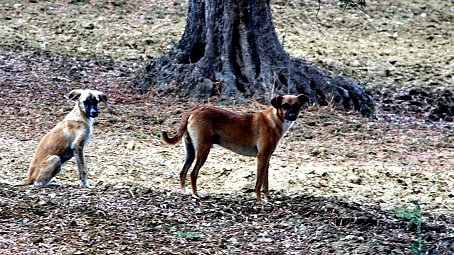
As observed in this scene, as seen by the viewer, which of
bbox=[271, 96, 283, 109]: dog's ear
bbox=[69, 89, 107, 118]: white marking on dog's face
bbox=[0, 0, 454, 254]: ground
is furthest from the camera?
bbox=[69, 89, 107, 118]: white marking on dog's face

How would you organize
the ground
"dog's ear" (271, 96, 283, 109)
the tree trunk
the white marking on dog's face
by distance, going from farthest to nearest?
the tree trunk → the white marking on dog's face → "dog's ear" (271, 96, 283, 109) → the ground

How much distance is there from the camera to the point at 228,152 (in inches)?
443

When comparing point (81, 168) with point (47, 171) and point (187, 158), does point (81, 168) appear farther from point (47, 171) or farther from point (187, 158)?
point (187, 158)

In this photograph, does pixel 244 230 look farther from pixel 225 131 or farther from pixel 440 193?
pixel 440 193

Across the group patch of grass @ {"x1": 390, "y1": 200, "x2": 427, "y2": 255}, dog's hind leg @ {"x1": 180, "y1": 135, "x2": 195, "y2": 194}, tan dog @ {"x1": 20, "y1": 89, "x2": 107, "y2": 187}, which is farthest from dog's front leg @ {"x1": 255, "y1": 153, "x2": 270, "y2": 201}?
tan dog @ {"x1": 20, "y1": 89, "x2": 107, "y2": 187}

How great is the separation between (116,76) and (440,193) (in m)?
7.18

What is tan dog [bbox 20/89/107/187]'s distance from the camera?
8.89 meters

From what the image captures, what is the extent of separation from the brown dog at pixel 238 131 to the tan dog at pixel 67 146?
3.44ft

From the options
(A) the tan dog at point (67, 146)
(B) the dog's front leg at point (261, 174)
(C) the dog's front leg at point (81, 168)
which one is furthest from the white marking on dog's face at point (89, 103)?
(B) the dog's front leg at point (261, 174)

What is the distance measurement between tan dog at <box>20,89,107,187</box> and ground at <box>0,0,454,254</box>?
396mm

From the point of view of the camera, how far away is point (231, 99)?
43.1ft

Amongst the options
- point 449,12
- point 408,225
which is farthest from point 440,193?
point 449,12

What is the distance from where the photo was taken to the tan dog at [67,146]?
29.2 feet

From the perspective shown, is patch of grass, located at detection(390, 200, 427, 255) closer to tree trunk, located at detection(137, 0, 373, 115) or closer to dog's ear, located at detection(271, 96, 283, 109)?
dog's ear, located at detection(271, 96, 283, 109)
